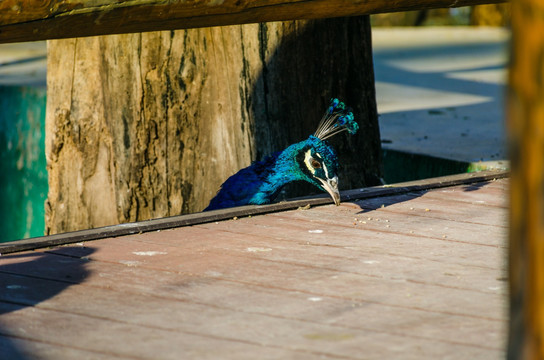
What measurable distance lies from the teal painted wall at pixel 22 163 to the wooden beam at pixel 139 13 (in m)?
4.08

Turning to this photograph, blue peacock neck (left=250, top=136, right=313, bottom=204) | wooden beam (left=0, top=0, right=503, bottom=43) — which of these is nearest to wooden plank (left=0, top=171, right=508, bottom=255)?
blue peacock neck (left=250, top=136, right=313, bottom=204)

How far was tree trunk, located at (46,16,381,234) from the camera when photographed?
181 inches

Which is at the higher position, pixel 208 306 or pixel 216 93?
pixel 216 93


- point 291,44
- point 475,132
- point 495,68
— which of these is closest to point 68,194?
point 291,44

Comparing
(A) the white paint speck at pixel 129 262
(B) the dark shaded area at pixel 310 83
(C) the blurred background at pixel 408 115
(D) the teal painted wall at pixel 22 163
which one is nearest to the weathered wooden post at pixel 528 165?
(A) the white paint speck at pixel 129 262

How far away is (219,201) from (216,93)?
0.63 m

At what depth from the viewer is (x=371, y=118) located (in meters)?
4.96

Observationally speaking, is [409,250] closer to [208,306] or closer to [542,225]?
[208,306]

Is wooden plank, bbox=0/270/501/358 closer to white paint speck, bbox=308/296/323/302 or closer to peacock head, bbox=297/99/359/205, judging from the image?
white paint speck, bbox=308/296/323/302

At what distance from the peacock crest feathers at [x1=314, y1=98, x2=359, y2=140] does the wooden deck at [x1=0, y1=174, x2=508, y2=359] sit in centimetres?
70

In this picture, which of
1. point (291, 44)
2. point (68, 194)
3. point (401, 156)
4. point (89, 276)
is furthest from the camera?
point (401, 156)

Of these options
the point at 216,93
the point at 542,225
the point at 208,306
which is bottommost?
the point at 208,306

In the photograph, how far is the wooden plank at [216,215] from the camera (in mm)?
3119

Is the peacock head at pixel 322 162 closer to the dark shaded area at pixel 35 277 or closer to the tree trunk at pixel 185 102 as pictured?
the tree trunk at pixel 185 102
